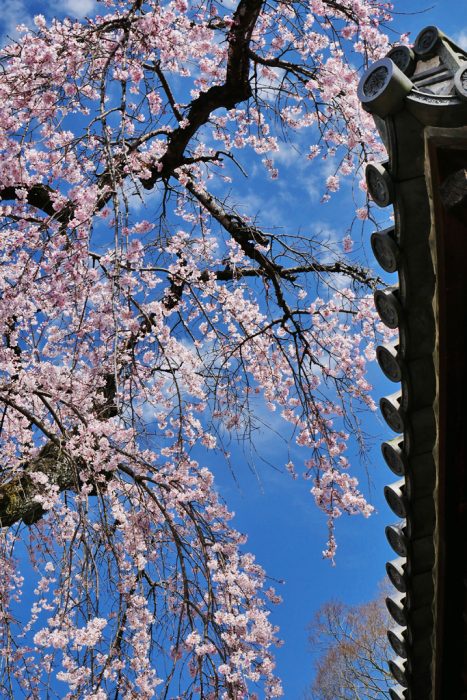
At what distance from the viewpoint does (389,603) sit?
3.99 metres

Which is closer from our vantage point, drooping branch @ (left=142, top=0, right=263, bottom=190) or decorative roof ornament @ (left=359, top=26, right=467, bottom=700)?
decorative roof ornament @ (left=359, top=26, right=467, bottom=700)

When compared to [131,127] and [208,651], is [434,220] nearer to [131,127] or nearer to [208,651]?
[208,651]

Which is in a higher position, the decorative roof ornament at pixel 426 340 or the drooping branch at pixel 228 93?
the drooping branch at pixel 228 93

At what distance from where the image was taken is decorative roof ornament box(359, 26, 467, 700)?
8.55ft

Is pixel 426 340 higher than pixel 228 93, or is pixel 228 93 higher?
pixel 228 93

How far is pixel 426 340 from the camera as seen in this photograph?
307 centimetres

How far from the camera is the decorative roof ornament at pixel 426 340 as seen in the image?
2.61m

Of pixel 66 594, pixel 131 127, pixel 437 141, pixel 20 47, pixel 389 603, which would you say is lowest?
pixel 389 603

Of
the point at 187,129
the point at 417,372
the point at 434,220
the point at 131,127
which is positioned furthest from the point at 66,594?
the point at 187,129

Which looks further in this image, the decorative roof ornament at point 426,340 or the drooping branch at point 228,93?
the drooping branch at point 228,93

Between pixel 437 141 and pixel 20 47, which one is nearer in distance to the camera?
pixel 437 141

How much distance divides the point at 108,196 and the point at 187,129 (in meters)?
1.55

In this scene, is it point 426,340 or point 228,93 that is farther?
point 228,93

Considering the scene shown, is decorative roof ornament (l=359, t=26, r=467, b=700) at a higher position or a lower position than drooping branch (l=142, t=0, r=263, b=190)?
lower
